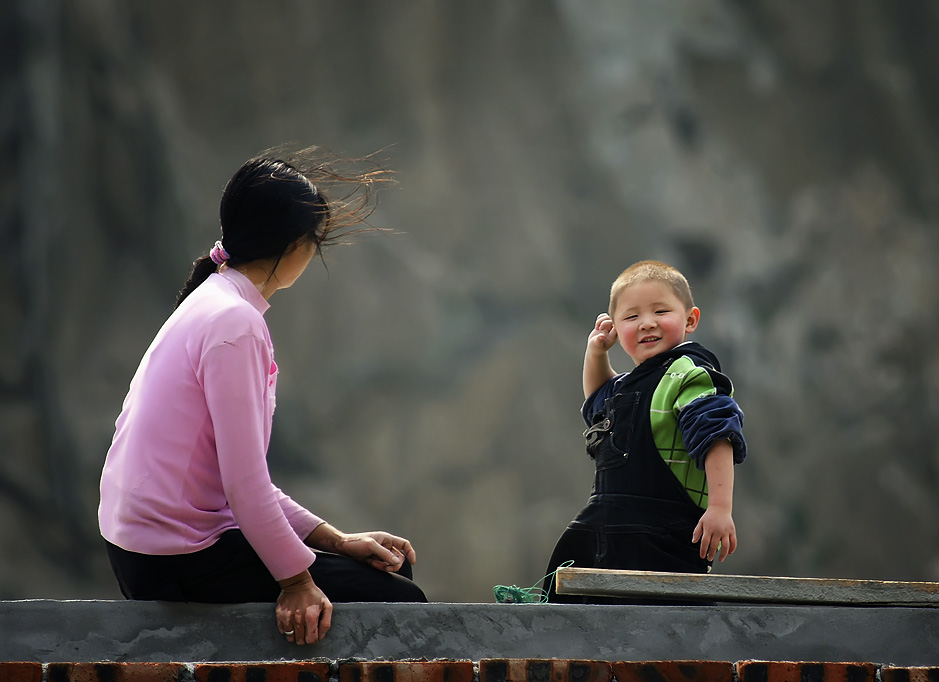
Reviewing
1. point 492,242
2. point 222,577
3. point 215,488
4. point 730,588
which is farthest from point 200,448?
point 492,242

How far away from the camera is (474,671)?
3.71 feet

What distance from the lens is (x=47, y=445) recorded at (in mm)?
5488

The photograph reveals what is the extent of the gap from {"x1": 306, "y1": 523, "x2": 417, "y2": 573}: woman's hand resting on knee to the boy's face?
58cm

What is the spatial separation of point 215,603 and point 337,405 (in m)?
4.56

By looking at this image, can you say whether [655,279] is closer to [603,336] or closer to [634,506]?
[603,336]

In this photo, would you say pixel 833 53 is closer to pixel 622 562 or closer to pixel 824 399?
pixel 824 399

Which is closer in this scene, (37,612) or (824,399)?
(37,612)

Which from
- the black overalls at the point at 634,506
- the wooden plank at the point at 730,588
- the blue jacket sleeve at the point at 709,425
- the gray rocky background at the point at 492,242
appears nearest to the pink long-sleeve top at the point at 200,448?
the wooden plank at the point at 730,588

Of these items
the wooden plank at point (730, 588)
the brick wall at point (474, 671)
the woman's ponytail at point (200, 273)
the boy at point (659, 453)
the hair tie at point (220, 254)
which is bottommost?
the brick wall at point (474, 671)

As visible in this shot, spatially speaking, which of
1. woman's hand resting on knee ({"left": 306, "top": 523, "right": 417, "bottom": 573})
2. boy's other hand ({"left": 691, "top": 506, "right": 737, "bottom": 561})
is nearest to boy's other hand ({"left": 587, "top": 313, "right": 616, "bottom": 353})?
boy's other hand ({"left": 691, "top": 506, "right": 737, "bottom": 561})

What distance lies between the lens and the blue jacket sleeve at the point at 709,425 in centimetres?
159

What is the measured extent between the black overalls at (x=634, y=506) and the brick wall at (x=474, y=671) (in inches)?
18.6

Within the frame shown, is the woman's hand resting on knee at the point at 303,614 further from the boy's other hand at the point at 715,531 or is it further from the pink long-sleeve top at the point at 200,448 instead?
the boy's other hand at the point at 715,531

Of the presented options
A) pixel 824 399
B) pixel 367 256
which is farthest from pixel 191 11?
pixel 824 399
